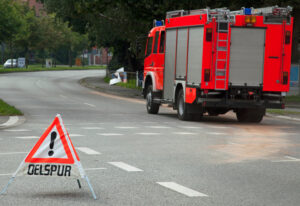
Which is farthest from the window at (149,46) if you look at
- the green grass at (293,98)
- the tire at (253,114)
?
the green grass at (293,98)

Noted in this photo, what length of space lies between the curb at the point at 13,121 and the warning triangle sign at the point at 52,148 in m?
9.75

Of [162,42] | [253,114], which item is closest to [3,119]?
[162,42]

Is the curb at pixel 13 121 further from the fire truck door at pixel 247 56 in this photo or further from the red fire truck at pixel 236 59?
the fire truck door at pixel 247 56

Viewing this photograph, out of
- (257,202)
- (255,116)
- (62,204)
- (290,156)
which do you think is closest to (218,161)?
(290,156)

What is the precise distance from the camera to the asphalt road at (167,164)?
811 cm

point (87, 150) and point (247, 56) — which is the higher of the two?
point (247, 56)

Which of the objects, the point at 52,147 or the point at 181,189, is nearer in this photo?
the point at 52,147

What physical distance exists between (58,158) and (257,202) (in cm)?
223

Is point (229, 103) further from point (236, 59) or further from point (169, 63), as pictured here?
point (169, 63)

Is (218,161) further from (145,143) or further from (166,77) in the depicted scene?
(166,77)

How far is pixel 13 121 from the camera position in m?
19.3

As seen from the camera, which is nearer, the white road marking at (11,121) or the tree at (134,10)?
the white road marking at (11,121)

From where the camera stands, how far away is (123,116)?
22188 millimetres

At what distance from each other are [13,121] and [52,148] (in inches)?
452
